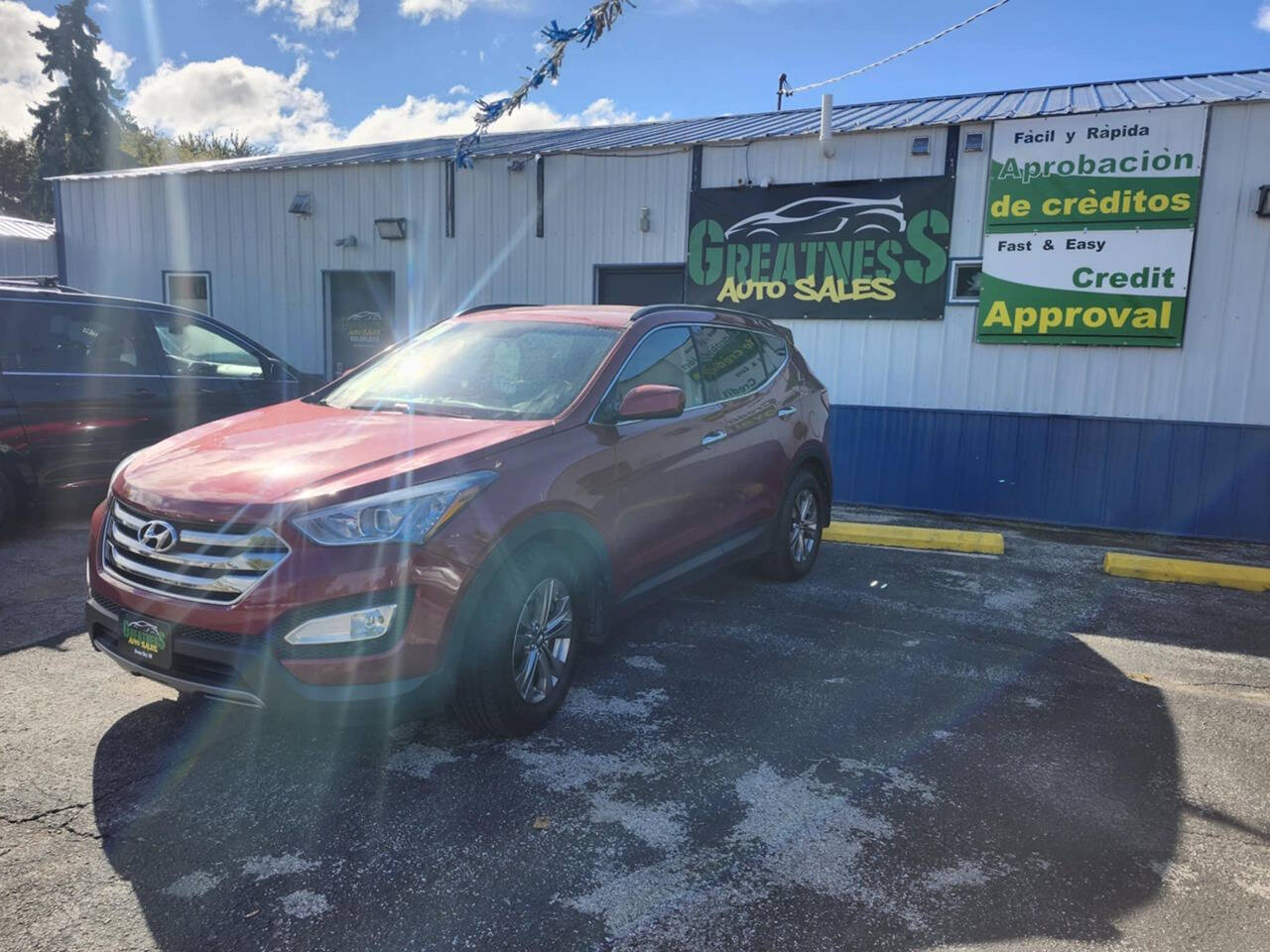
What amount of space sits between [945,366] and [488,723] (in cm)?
680

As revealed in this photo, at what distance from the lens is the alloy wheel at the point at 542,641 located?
11.3ft

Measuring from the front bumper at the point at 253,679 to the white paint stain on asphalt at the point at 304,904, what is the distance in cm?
59

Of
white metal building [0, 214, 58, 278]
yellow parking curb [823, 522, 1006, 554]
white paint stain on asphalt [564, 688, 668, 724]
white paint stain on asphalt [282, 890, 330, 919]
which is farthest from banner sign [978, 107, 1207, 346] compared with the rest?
white metal building [0, 214, 58, 278]

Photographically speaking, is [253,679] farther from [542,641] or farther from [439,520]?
[542,641]

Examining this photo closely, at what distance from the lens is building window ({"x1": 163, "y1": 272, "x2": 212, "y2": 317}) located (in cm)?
1259

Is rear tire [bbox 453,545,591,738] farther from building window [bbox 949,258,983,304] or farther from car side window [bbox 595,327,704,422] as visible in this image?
building window [bbox 949,258,983,304]

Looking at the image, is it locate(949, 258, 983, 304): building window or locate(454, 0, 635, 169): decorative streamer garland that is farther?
locate(949, 258, 983, 304): building window

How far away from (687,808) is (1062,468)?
671 cm

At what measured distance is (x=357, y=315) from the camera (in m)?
11.6

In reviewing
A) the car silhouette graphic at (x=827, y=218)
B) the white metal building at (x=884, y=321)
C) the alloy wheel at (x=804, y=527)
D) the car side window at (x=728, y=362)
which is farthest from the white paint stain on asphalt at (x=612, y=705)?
the car silhouette graphic at (x=827, y=218)

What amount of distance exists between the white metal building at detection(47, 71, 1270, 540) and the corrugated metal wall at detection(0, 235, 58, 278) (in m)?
6.29

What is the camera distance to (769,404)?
17.6ft

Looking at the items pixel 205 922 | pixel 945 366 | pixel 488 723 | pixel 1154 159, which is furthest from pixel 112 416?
pixel 1154 159

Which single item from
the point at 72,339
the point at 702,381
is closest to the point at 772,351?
the point at 702,381
